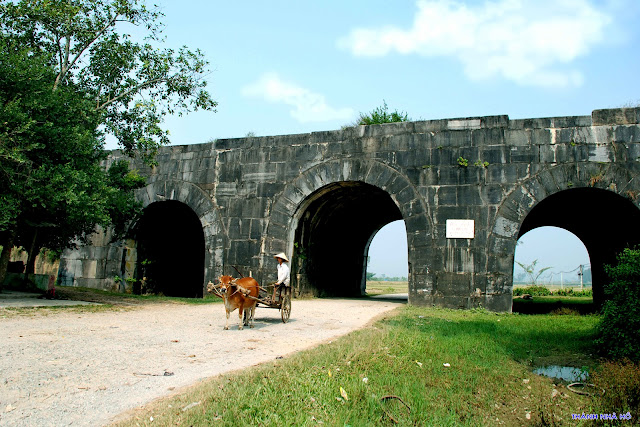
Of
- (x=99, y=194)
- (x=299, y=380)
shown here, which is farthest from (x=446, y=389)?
(x=99, y=194)

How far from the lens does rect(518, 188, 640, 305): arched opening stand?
485 inches

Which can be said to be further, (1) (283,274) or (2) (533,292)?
(2) (533,292)

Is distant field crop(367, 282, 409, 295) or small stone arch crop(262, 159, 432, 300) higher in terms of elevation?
small stone arch crop(262, 159, 432, 300)

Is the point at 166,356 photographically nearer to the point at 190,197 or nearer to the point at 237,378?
the point at 237,378

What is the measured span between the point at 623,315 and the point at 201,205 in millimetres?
11545

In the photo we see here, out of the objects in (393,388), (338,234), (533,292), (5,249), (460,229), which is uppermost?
(338,234)

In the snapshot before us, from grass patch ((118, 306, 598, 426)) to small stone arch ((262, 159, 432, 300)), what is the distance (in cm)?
497

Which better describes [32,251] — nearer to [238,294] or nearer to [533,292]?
[238,294]

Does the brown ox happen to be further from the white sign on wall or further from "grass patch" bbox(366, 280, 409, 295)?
"grass patch" bbox(366, 280, 409, 295)

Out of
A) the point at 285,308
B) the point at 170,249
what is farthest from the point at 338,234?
the point at 285,308

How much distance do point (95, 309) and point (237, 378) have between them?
704cm

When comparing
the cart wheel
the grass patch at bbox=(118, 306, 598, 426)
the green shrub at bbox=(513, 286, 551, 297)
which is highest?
the green shrub at bbox=(513, 286, 551, 297)

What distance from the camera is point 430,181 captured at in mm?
12781

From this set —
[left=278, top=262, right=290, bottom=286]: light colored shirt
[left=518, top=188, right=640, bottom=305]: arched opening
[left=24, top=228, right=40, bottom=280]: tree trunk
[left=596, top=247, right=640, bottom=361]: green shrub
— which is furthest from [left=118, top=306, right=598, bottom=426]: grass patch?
[left=24, top=228, right=40, bottom=280]: tree trunk
